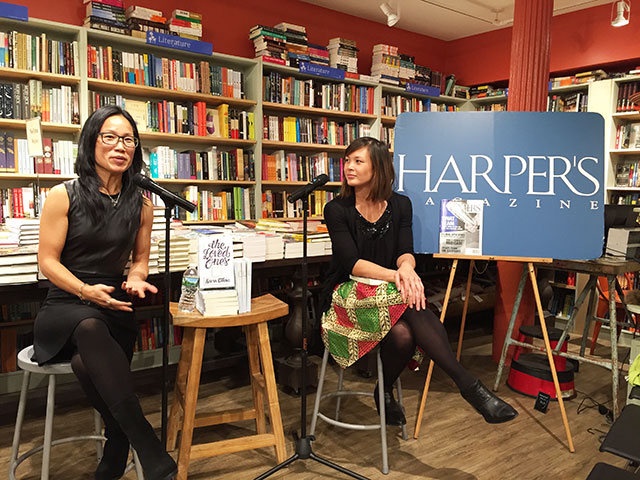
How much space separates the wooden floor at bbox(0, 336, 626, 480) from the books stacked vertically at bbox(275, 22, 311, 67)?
276 centimetres

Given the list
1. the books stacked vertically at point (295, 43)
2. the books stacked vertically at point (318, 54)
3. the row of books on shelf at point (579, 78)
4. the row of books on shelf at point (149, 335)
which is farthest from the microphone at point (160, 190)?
the row of books on shelf at point (579, 78)

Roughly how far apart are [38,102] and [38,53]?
31 centimetres

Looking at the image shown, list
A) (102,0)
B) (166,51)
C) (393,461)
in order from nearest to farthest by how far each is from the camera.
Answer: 1. (393,461)
2. (102,0)
3. (166,51)

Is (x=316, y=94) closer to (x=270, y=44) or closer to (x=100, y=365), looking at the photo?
(x=270, y=44)

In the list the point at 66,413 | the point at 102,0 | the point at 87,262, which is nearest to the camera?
the point at 87,262

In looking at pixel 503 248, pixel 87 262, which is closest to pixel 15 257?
pixel 87 262

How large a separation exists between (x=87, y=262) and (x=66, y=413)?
1.17 meters

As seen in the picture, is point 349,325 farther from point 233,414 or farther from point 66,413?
point 66,413

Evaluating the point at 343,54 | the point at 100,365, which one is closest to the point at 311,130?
the point at 343,54

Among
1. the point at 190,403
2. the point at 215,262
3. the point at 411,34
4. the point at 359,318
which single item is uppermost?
the point at 411,34

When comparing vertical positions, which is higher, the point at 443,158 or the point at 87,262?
the point at 443,158

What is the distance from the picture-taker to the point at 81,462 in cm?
210

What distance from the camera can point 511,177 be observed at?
2.42 meters

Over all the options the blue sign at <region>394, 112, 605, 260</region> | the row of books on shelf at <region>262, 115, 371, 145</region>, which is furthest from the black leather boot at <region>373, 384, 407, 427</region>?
the row of books on shelf at <region>262, 115, 371, 145</region>
